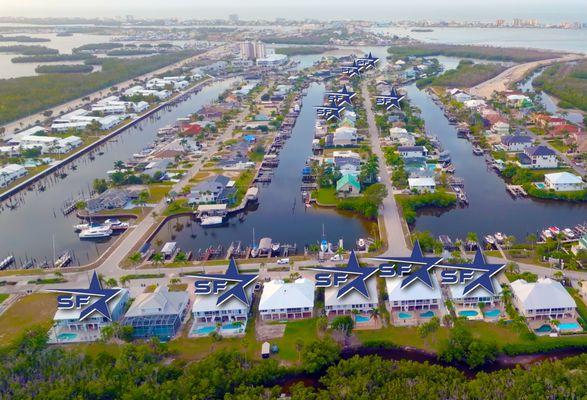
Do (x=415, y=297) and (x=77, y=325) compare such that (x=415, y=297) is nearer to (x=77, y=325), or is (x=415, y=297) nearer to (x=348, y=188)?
(x=348, y=188)

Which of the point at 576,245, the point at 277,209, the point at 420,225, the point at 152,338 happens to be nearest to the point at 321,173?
the point at 277,209

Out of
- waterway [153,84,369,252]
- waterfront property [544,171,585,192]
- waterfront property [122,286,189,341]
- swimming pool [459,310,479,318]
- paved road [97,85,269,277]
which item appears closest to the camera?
waterfront property [122,286,189,341]

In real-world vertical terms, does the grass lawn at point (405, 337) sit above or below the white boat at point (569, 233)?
below

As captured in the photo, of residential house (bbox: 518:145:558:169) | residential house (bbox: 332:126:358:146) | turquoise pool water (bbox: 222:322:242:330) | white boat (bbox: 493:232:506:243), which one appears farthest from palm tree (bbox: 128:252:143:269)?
residential house (bbox: 518:145:558:169)

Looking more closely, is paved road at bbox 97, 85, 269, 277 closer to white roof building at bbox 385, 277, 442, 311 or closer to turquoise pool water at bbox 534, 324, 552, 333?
white roof building at bbox 385, 277, 442, 311

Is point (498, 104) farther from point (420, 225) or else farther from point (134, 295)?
point (134, 295)

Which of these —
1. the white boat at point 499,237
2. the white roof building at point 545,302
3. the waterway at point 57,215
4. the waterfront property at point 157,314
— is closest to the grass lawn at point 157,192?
the waterway at point 57,215

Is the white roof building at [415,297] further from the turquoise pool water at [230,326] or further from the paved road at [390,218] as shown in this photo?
the turquoise pool water at [230,326]
